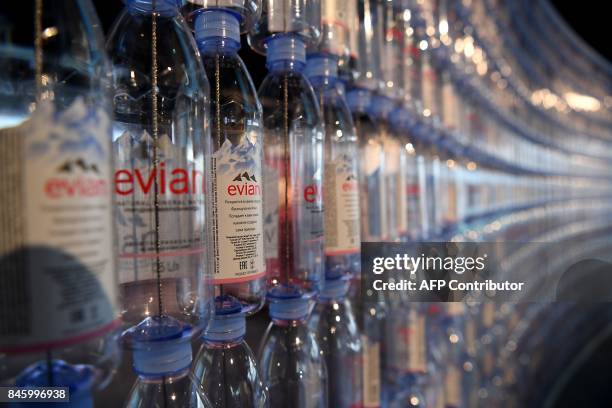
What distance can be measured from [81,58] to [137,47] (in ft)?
0.36

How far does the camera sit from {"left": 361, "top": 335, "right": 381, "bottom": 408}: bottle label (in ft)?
3.36

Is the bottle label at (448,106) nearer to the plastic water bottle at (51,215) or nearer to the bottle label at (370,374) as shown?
the bottle label at (370,374)

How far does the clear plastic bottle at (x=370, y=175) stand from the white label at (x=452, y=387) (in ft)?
2.78

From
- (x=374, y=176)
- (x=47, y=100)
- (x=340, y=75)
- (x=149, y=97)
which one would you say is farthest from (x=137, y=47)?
(x=374, y=176)

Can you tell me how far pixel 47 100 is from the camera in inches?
14.0

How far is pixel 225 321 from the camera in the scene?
1.94ft

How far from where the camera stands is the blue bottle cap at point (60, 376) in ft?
1.10

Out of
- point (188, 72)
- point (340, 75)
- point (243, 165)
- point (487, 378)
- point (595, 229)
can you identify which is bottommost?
point (487, 378)

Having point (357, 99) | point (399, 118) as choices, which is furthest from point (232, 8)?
point (399, 118)

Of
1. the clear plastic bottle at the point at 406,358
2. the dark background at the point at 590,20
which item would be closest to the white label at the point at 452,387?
the clear plastic bottle at the point at 406,358

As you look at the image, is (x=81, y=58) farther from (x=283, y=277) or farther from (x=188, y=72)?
(x=283, y=277)

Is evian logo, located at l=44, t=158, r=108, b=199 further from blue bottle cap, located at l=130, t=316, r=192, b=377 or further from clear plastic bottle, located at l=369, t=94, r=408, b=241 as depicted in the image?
clear plastic bottle, located at l=369, t=94, r=408, b=241

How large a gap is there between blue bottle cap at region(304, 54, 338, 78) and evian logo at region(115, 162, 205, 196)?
1.36ft

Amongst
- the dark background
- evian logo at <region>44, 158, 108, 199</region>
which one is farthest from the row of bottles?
the dark background
